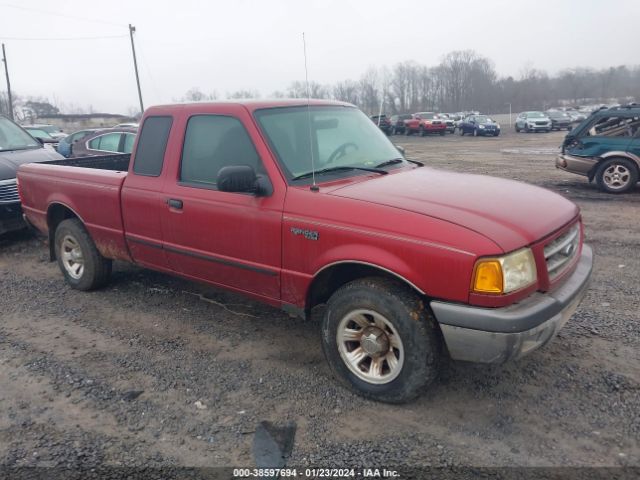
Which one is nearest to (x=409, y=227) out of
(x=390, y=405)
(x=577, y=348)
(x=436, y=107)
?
(x=390, y=405)

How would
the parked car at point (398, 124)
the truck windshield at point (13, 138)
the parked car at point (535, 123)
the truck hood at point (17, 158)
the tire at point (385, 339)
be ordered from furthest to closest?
the parked car at point (398, 124)
the parked car at point (535, 123)
the truck windshield at point (13, 138)
the truck hood at point (17, 158)
the tire at point (385, 339)

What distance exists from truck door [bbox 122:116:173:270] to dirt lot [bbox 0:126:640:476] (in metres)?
0.72

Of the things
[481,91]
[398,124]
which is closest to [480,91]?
[481,91]

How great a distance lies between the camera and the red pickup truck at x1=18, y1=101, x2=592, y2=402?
291cm

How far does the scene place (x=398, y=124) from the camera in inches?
1577

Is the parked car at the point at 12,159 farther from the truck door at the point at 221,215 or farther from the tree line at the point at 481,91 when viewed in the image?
the tree line at the point at 481,91

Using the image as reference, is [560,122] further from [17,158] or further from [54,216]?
[54,216]

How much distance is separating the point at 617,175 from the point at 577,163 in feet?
2.71

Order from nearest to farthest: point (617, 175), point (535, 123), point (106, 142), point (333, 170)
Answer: point (333, 170), point (617, 175), point (106, 142), point (535, 123)

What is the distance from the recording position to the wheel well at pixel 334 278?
3.38 meters

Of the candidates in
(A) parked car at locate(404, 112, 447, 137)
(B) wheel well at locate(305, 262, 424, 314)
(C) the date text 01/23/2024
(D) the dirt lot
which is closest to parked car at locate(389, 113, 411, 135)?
(A) parked car at locate(404, 112, 447, 137)

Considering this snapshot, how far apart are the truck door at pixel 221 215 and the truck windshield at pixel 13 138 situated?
5523 mm

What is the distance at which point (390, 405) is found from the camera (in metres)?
3.36

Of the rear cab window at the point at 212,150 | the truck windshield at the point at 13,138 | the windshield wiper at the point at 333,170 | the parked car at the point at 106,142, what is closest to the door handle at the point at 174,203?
the rear cab window at the point at 212,150
